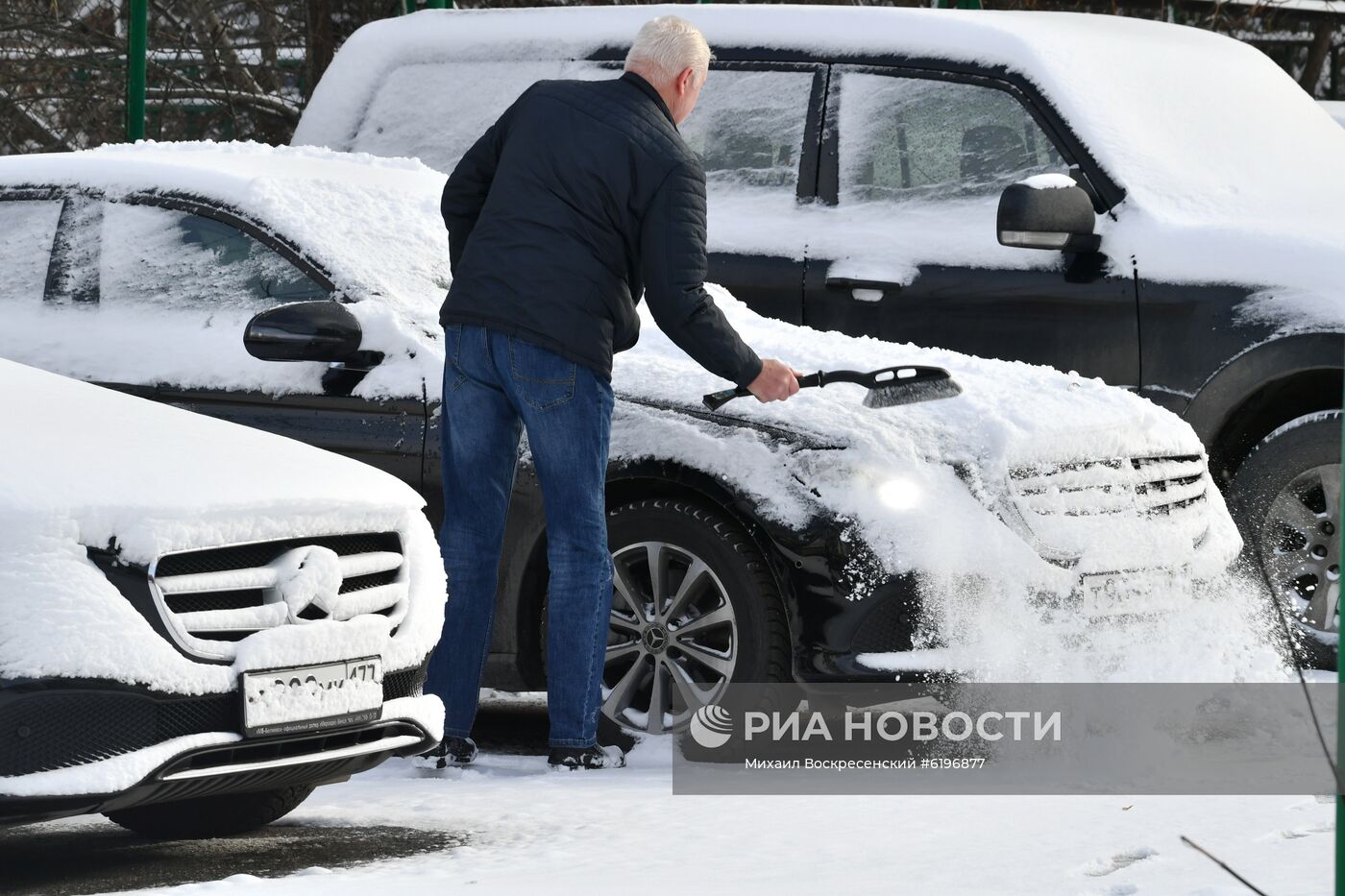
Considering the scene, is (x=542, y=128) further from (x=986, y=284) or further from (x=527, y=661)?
(x=986, y=284)

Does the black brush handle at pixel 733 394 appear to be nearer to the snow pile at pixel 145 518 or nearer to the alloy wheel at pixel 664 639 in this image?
the alloy wheel at pixel 664 639

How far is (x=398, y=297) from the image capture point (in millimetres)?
6145

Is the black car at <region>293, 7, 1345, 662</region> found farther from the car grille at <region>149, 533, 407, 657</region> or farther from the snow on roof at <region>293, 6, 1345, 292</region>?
the car grille at <region>149, 533, 407, 657</region>

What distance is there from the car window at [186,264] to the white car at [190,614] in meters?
1.31

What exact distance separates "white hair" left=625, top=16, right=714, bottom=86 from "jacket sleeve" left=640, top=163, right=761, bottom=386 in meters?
0.27

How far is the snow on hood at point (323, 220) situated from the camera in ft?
19.7

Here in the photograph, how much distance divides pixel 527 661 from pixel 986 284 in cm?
227

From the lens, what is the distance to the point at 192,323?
6.26 m

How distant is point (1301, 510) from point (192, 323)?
3402 millimetres

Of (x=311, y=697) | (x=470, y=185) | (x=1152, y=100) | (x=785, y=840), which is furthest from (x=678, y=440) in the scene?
(x=1152, y=100)

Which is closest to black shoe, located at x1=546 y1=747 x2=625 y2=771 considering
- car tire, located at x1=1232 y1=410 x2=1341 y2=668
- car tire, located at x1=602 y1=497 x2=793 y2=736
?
car tire, located at x1=602 y1=497 x2=793 y2=736

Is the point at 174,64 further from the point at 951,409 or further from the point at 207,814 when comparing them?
the point at 207,814

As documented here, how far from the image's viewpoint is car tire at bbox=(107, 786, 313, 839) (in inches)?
192

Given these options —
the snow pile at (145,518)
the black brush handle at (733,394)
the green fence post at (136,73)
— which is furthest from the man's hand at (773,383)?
the green fence post at (136,73)
